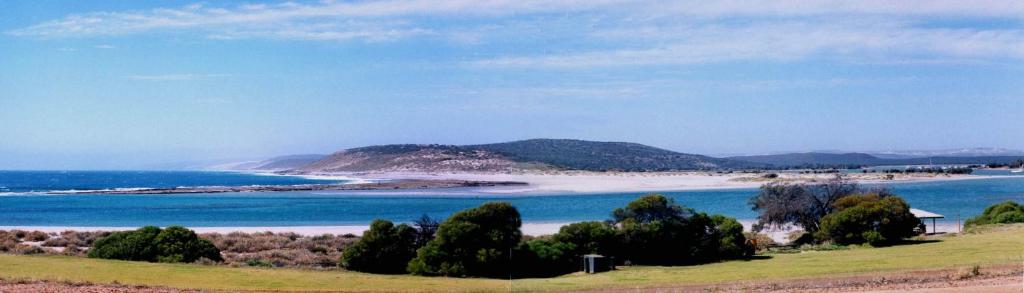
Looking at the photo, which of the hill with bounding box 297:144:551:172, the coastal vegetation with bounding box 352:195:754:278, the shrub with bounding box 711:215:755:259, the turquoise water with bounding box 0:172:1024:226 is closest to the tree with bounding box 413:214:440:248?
the coastal vegetation with bounding box 352:195:754:278

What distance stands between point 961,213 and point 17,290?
47713mm

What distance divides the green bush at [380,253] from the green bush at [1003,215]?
23225mm

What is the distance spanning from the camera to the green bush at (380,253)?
23.8 meters

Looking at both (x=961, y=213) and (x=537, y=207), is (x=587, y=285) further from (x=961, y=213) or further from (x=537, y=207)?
(x=537, y=207)

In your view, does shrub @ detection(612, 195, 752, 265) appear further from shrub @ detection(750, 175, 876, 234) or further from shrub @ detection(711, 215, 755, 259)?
shrub @ detection(750, 175, 876, 234)

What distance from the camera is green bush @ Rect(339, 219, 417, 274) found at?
23828 millimetres

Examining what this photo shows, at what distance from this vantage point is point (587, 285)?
758 inches

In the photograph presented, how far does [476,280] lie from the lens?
69.7 feet

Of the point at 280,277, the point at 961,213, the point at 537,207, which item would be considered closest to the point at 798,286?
the point at 280,277

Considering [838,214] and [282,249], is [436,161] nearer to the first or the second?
[282,249]

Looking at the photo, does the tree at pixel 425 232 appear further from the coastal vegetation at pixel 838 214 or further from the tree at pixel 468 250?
the coastal vegetation at pixel 838 214

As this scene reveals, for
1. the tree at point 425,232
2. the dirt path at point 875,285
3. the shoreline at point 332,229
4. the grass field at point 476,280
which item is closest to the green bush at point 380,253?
the tree at point 425,232

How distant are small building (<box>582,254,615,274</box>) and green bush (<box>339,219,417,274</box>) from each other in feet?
14.3

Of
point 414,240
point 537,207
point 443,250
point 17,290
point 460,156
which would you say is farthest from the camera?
point 460,156
